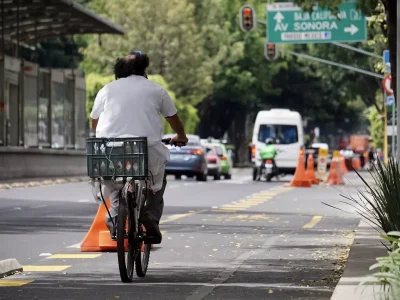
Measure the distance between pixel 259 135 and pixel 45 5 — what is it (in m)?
16.8

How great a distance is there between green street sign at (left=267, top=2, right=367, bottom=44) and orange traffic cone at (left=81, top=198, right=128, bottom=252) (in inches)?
1343

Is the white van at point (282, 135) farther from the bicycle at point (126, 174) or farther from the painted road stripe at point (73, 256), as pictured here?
the bicycle at point (126, 174)

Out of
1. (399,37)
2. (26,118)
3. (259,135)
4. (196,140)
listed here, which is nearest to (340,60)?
(259,135)

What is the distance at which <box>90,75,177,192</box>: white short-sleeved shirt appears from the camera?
37.3 ft

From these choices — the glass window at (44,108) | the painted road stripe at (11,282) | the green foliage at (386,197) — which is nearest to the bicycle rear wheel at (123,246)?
the painted road stripe at (11,282)

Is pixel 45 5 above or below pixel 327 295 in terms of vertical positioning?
above

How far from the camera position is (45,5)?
38.3 metres

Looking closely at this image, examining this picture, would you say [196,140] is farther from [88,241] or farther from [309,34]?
[88,241]

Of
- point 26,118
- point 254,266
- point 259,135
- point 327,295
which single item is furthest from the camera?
point 259,135

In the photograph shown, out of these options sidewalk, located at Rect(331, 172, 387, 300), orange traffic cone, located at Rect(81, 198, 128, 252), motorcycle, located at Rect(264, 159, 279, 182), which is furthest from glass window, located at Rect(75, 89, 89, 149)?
orange traffic cone, located at Rect(81, 198, 128, 252)

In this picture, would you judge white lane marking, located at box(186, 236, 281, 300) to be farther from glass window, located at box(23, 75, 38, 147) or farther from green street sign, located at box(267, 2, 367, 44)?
green street sign, located at box(267, 2, 367, 44)

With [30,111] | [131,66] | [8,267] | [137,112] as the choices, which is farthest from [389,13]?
[30,111]

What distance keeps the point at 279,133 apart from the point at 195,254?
3970 cm

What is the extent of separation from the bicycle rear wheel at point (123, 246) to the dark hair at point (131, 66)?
3.92 ft
